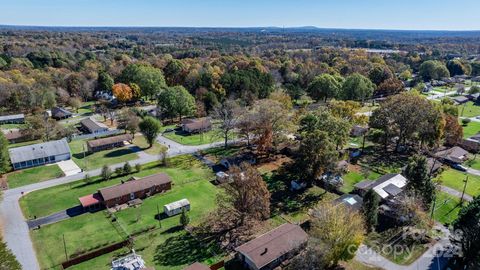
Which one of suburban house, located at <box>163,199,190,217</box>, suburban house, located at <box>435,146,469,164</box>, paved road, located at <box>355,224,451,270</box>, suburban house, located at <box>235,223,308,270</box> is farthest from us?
suburban house, located at <box>435,146,469,164</box>

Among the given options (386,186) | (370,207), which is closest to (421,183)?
(386,186)

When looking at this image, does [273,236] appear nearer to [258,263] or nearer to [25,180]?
[258,263]

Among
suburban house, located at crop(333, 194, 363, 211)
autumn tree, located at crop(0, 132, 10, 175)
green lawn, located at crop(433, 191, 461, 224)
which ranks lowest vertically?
green lawn, located at crop(433, 191, 461, 224)

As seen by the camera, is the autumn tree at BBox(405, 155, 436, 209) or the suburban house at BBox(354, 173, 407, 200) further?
the suburban house at BBox(354, 173, 407, 200)

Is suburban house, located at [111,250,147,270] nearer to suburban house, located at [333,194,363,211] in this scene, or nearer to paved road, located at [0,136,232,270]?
paved road, located at [0,136,232,270]

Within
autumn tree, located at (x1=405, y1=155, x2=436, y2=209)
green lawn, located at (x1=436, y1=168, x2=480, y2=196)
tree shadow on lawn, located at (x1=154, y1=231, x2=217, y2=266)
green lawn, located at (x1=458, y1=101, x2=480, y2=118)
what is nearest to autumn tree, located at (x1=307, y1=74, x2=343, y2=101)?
Answer: green lawn, located at (x1=458, y1=101, x2=480, y2=118)

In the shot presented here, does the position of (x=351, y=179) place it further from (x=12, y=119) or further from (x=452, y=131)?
(x=12, y=119)
